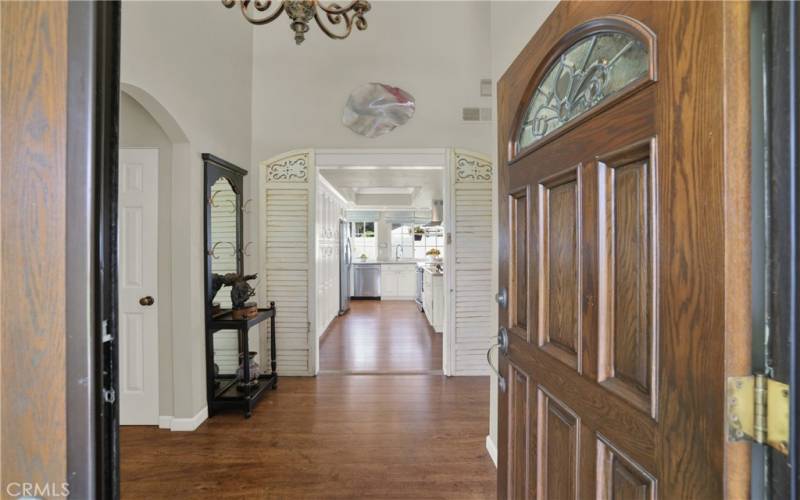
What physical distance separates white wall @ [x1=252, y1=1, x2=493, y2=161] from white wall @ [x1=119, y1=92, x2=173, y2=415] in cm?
107

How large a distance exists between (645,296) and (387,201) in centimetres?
829

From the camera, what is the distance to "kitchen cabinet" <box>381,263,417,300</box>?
28.3 ft

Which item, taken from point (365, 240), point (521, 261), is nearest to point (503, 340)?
point (521, 261)

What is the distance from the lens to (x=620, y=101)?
2.24ft

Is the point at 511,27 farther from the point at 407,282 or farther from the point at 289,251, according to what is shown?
the point at 407,282

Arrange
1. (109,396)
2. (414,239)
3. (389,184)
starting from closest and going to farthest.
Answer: (109,396), (389,184), (414,239)

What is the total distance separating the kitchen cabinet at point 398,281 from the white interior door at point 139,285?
20.5ft

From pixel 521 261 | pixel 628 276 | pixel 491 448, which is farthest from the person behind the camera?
pixel 491 448

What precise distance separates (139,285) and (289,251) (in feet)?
4.16

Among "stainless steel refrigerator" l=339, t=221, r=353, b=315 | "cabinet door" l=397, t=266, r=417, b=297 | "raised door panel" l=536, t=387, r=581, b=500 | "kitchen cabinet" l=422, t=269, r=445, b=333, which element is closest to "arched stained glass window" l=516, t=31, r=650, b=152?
"raised door panel" l=536, t=387, r=581, b=500

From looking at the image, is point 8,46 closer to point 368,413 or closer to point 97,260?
point 97,260

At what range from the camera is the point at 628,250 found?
692mm

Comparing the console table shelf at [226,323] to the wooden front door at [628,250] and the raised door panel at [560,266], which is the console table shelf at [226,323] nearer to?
the wooden front door at [628,250]

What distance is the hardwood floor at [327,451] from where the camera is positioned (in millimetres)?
1900
